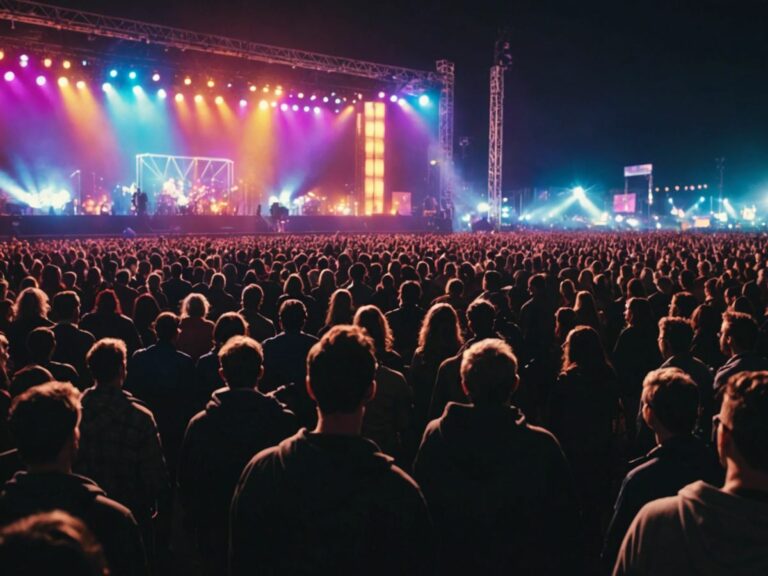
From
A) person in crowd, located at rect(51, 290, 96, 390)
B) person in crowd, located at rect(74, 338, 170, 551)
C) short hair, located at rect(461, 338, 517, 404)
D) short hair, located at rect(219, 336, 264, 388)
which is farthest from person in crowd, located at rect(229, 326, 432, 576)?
person in crowd, located at rect(51, 290, 96, 390)

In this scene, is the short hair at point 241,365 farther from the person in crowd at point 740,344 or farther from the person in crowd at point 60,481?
the person in crowd at point 740,344

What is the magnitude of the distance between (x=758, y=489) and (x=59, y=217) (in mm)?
31757

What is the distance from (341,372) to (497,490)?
985mm

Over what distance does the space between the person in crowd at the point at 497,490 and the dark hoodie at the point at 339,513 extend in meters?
0.65

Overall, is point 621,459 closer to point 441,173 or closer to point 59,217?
point 59,217

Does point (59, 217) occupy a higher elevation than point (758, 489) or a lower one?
higher

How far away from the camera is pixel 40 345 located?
5.06m

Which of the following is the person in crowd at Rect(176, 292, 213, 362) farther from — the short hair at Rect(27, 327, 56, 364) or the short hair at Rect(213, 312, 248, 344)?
the short hair at Rect(27, 327, 56, 364)

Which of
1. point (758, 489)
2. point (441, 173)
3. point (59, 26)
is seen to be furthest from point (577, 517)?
point (441, 173)

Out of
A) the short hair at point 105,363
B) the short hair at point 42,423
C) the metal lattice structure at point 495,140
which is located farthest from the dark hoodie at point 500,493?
the metal lattice structure at point 495,140

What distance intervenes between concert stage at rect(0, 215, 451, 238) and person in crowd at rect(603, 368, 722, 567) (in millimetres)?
28815

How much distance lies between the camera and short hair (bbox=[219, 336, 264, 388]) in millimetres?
3904

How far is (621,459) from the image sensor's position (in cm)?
705

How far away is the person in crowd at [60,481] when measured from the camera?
2.42 meters
